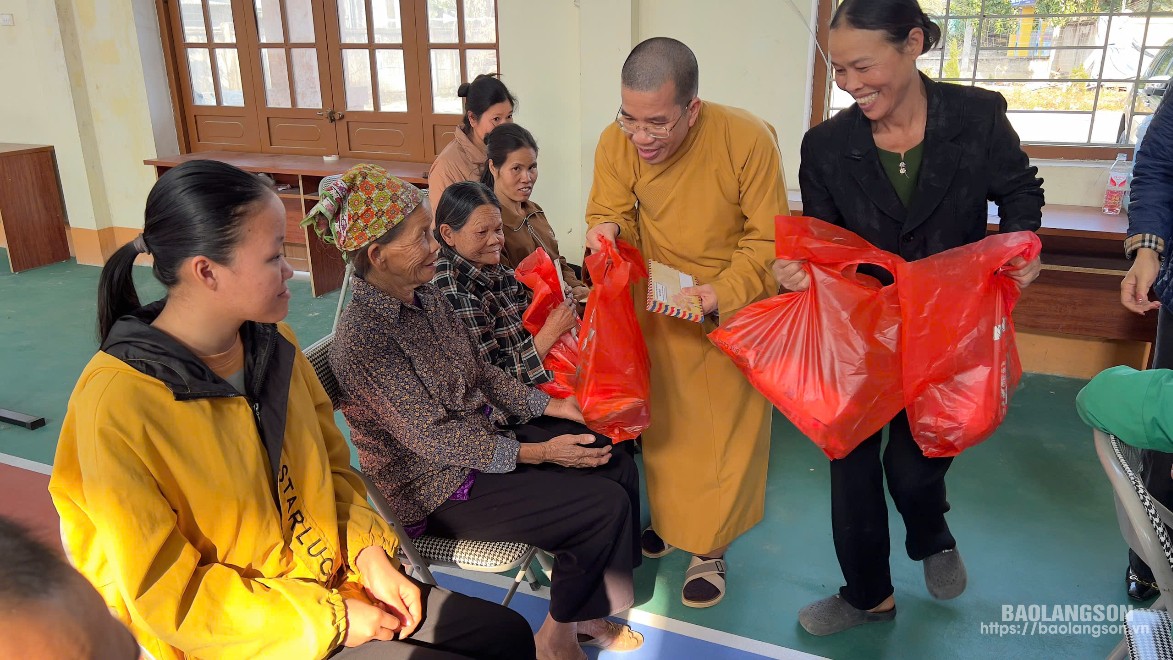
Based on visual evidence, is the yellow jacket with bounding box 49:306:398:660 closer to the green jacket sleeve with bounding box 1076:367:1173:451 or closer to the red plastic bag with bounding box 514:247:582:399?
the red plastic bag with bounding box 514:247:582:399

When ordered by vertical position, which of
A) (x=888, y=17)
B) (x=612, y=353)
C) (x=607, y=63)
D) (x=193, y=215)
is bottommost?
(x=612, y=353)

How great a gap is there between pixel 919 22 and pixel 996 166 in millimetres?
381

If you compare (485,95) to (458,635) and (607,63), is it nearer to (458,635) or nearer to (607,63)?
(607,63)

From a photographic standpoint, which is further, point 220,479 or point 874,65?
point 874,65

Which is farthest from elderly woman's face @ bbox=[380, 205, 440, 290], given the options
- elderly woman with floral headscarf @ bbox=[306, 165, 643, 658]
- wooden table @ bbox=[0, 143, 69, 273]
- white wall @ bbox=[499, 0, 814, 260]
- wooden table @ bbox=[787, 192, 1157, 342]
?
wooden table @ bbox=[0, 143, 69, 273]

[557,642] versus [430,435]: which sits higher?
[430,435]

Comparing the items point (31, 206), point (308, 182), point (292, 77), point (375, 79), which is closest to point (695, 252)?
point (308, 182)

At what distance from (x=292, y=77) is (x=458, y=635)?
5.10 meters

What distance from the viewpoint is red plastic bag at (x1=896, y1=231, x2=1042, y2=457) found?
1.72m

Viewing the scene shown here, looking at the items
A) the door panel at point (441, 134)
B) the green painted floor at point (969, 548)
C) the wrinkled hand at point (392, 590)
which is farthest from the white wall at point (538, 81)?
the wrinkled hand at point (392, 590)

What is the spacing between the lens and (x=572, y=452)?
6.41ft

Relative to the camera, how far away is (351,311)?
177 cm

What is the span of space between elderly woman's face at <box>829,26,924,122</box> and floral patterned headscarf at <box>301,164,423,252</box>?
1.02m

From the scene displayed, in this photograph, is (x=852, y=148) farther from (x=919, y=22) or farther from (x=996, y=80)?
(x=996, y=80)
